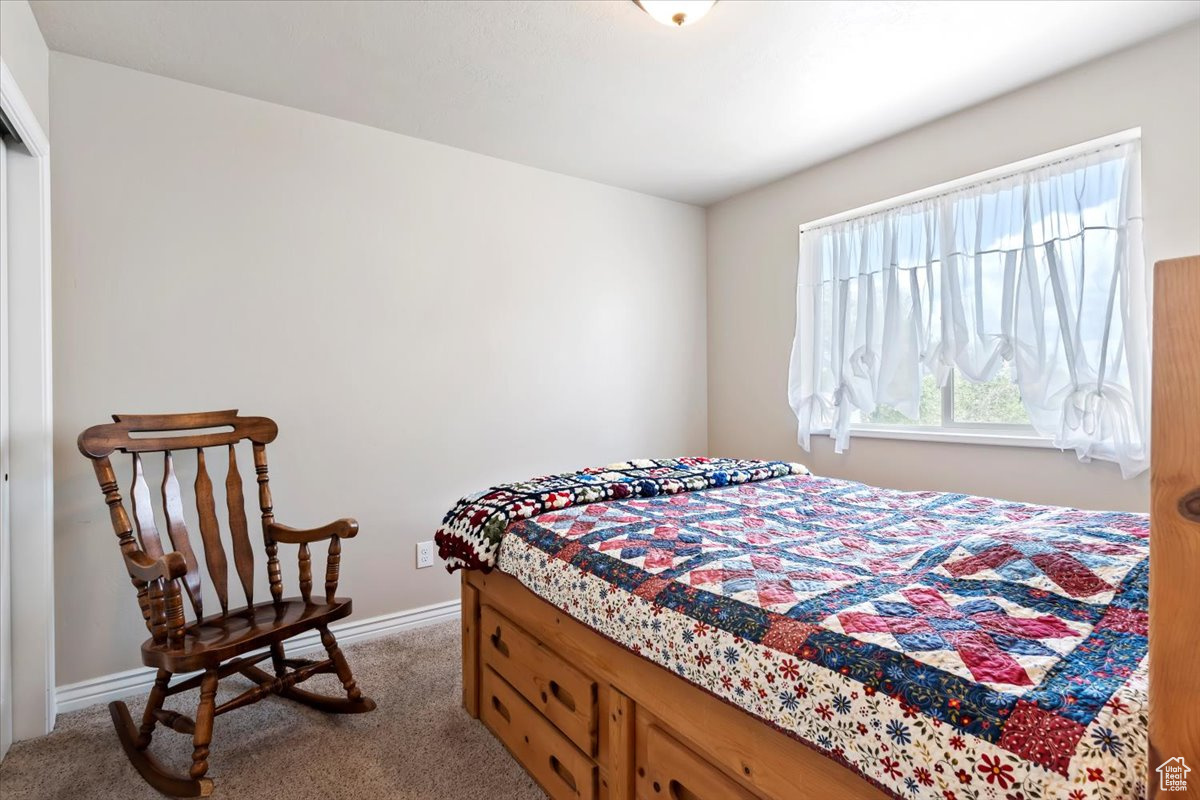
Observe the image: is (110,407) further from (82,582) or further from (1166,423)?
(1166,423)

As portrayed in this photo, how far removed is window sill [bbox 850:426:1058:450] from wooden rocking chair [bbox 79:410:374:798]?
8.55 feet

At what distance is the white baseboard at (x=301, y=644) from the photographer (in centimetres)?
213

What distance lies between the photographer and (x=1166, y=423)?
0.59 m

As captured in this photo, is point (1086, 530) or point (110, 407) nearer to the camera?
point (1086, 530)

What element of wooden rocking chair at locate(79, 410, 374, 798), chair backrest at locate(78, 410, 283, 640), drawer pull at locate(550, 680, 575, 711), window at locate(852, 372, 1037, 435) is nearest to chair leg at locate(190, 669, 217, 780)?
wooden rocking chair at locate(79, 410, 374, 798)

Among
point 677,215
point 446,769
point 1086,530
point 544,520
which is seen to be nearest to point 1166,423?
point 1086,530

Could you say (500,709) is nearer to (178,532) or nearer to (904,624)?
(178,532)

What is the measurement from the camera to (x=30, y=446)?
1.95m

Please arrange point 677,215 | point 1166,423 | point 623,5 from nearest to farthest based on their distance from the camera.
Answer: point 1166,423
point 623,5
point 677,215

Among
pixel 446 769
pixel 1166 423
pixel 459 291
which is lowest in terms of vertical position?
pixel 446 769

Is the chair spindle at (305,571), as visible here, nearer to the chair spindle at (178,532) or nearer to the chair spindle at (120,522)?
the chair spindle at (178,532)

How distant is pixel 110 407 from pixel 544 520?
179cm

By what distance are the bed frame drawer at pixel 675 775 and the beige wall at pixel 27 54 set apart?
101 inches

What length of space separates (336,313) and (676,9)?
1.89m
